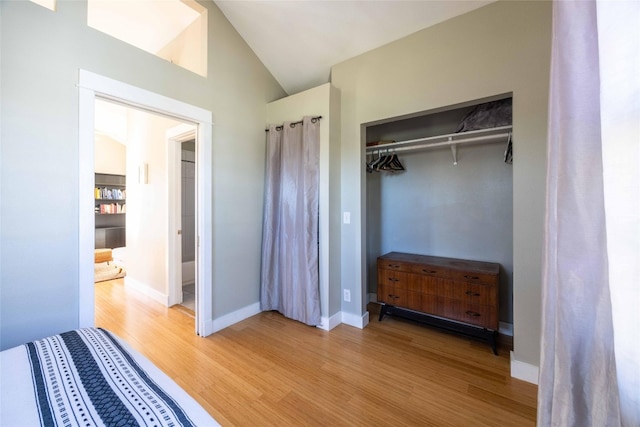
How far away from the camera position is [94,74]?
5.79 feet

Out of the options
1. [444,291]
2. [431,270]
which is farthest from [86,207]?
[444,291]

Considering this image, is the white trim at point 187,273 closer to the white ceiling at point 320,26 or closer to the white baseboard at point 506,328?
the white ceiling at point 320,26

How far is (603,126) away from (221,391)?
223 centimetres

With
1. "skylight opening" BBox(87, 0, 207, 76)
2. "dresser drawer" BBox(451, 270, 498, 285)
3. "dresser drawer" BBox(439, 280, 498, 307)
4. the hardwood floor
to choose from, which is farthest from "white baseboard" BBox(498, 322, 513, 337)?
"skylight opening" BBox(87, 0, 207, 76)

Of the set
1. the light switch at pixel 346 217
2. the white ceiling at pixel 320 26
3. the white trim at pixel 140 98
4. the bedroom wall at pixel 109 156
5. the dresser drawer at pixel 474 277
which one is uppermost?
the white ceiling at pixel 320 26

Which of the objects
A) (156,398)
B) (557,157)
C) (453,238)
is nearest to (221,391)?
(156,398)

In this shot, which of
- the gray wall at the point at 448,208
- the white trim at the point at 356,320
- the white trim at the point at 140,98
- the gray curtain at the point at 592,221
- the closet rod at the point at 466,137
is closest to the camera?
the gray curtain at the point at 592,221

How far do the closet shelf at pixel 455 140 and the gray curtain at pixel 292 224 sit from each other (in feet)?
2.65

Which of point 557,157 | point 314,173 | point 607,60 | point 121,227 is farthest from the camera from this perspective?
point 121,227

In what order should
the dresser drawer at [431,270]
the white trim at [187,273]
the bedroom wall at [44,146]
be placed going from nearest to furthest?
the bedroom wall at [44,146], the dresser drawer at [431,270], the white trim at [187,273]

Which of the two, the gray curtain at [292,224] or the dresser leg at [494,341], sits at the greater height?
the gray curtain at [292,224]

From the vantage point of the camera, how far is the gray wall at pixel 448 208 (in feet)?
8.18

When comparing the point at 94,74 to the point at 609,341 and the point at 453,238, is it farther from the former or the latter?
the point at 453,238

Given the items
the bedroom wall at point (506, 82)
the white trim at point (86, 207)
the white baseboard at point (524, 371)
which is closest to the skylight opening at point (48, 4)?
the white trim at point (86, 207)
